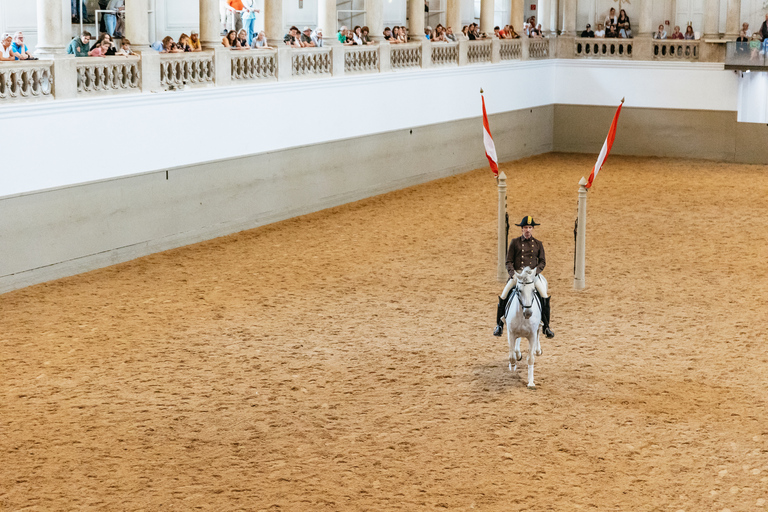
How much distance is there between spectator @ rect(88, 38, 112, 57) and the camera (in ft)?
58.5

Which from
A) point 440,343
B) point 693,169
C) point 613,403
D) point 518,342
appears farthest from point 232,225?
point 693,169

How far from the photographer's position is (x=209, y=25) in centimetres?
2009

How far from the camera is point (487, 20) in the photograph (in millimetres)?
30891

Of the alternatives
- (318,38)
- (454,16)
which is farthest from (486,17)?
(318,38)

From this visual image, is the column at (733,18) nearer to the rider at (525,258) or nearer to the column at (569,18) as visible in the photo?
the column at (569,18)

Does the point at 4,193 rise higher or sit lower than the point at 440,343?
higher

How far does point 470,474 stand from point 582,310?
6223 mm

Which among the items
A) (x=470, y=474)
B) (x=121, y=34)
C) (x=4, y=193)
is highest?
(x=121, y=34)

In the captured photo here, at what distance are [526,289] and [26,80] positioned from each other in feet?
30.2

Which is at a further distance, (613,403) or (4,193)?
(4,193)

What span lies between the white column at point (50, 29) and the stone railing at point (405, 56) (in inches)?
426

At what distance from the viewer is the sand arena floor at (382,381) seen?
370 inches

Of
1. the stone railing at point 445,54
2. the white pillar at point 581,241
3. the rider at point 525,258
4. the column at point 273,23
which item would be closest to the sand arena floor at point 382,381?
the white pillar at point 581,241

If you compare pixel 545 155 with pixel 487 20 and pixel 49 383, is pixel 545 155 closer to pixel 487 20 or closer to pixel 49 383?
pixel 487 20
